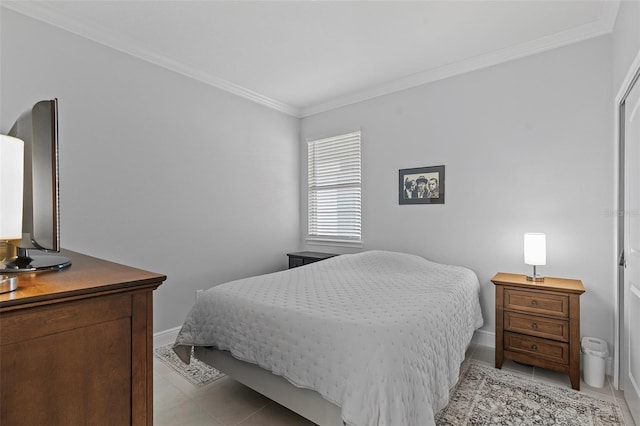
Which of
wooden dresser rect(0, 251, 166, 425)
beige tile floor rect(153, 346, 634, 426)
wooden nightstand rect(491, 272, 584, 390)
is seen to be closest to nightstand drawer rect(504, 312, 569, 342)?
wooden nightstand rect(491, 272, 584, 390)

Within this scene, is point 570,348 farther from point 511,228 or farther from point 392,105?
point 392,105

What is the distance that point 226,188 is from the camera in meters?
3.59

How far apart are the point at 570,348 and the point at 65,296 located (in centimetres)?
290

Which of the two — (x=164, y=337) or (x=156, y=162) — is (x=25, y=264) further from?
(x=164, y=337)

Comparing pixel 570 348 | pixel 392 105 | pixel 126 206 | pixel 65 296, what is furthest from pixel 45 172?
pixel 392 105

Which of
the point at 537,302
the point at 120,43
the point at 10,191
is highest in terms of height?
the point at 120,43

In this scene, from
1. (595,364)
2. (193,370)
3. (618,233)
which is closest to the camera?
(595,364)

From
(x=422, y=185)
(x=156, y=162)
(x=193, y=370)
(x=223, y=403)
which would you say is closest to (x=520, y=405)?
(x=223, y=403)

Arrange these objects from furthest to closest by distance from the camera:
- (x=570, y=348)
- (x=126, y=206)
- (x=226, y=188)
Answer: (x=226, y=188)
(x=126, y=206)
(x=570, y=348)

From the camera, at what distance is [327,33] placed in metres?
2.62

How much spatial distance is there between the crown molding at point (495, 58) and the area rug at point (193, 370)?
10.7 ft

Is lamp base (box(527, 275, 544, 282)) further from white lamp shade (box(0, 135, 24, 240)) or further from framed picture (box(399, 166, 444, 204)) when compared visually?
white lamp shade (box(0, 135, 24, 240))

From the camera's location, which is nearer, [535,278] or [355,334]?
[355,334]

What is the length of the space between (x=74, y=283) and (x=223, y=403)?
62.3 inches
